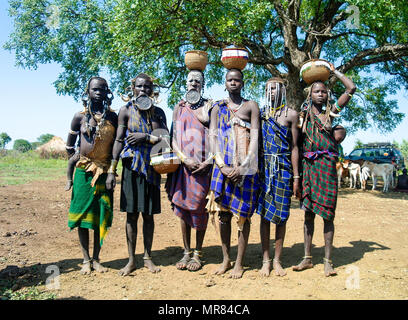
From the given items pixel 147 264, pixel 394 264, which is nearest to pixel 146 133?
pixel 147 264

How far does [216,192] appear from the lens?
11.4ft

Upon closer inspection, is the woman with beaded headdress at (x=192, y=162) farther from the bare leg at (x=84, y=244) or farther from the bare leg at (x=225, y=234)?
the bare leg at (x=84, y=244)

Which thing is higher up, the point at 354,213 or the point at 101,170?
the point at 101,170

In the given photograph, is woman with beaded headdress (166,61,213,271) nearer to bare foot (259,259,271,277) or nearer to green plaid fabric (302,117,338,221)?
bare foot (259,259,271,277)

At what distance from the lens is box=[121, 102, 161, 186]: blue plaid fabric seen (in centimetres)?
367

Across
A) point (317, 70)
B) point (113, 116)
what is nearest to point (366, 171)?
point (317, 70)

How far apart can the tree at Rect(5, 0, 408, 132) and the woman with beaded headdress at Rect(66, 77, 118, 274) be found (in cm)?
457

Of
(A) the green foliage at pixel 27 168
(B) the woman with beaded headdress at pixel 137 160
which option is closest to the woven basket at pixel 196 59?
(B) the woman with beaded headdress at pixel 137 160

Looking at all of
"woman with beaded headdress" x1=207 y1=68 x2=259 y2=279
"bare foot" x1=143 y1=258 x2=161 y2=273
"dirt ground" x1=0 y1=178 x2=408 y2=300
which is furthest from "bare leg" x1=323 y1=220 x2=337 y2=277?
"bare foot" x1=143 y1=258 x2=161 y2=273

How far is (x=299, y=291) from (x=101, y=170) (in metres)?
2.45

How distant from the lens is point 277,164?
3.56m

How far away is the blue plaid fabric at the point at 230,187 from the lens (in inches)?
137

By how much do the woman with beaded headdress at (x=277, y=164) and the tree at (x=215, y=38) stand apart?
503 centimetres

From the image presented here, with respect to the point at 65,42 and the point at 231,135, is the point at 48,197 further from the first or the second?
the point at 65,42
